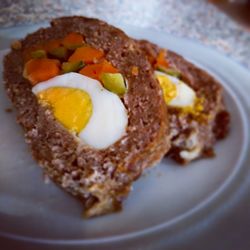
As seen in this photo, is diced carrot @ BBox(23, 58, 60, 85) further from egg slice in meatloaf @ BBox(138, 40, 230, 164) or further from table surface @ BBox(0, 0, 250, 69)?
table surface @ BBox(0, 0, 250, 69)

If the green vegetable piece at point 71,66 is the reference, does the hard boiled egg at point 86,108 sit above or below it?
below

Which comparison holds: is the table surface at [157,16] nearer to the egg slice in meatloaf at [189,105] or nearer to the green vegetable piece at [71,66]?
the egg slice in meatloaf at [189,105]

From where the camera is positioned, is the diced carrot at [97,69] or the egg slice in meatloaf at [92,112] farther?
the diced carrot at [97,69]

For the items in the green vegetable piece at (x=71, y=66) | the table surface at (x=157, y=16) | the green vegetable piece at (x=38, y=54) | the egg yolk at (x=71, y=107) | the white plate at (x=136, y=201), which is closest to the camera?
the white plate at (x=136, y=201)

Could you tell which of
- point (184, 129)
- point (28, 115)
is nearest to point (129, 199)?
point (184, 129)

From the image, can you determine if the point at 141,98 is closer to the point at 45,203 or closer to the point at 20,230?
the point at 45,203

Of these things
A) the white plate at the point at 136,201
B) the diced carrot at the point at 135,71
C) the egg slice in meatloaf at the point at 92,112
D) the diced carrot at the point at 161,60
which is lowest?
the white plate at the point at 136,201

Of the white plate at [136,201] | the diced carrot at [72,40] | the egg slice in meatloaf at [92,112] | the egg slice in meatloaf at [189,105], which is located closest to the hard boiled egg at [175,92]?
the egg slice in meatloaf at [189,105]

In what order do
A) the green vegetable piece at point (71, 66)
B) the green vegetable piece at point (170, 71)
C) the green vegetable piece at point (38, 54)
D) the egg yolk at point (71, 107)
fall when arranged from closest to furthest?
the egg yolk at point (71, 107) → the green vegetable piece at point (71, 66) → the green vegetable piece at point (38, 54) → the green vegetable piece at point (170, 71)
